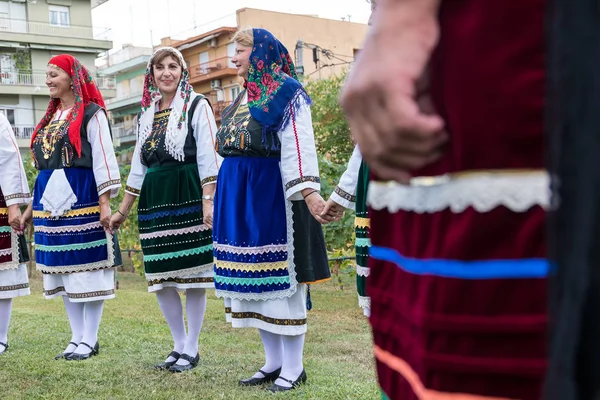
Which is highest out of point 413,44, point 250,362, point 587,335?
point 413,44

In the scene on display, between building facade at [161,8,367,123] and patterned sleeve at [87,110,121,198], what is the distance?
3199 cm

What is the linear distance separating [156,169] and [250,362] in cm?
143

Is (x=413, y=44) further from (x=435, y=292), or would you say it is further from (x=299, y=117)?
(x=299, y=117)

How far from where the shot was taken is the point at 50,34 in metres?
35.7

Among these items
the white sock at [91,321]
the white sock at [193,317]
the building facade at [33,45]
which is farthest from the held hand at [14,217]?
the building facade at [33,45]

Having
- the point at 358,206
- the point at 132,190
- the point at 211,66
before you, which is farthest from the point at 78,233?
the point at 211,66

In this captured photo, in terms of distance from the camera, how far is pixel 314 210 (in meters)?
3.79

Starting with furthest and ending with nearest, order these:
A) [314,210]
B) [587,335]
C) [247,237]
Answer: [247,237] < [314,210] < [587,335]

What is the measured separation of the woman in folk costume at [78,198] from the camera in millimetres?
5117

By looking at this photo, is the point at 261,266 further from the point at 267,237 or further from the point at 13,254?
the point at 13,254

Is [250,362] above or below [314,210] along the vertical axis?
below

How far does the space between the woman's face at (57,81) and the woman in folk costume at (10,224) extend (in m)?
0.58

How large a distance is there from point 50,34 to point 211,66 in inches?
367

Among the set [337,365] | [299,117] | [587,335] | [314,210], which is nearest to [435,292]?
[587,335]
